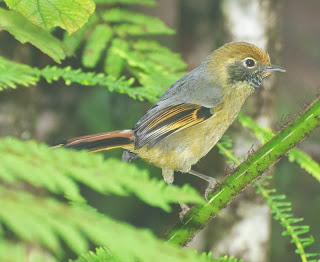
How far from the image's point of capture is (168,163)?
2.90 metres

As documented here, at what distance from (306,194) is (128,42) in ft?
14.1

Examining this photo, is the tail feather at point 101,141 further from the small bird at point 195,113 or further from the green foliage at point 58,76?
the green foliage at point 58,76

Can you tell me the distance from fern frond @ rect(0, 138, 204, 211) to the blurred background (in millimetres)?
1018

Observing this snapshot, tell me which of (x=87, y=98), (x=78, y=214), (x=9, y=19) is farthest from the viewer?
(x=87, y=98)

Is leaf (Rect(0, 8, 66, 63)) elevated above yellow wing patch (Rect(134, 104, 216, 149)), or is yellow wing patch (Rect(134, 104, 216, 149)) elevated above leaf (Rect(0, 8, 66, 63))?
yellow wing patch (Rect(134, 104, 216, 149))

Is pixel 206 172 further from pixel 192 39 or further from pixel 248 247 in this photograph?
pixel 192 39

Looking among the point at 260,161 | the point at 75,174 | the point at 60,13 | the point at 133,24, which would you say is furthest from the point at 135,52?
the point at 75,174

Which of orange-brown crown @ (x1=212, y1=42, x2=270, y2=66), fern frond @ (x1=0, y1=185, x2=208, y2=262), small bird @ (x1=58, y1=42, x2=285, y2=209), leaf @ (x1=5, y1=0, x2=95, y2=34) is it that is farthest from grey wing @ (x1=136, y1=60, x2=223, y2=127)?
fern frond @ (x1=0, y1=185, x2=208, y2=262)

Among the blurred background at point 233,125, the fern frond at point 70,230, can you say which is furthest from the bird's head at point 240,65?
the fern frond at point 70,230

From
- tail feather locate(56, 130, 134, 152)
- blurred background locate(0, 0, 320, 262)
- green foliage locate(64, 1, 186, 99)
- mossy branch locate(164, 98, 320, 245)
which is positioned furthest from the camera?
blurred background locate(0, 0, 320, 262)

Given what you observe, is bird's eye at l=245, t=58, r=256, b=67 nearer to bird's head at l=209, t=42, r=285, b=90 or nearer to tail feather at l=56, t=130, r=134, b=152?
bird's head at l=209, t=42, r=285, b=90

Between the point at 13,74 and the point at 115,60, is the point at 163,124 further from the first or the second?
the point at 13,74

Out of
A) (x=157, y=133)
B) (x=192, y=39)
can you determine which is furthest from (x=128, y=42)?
(x=192, y=39)

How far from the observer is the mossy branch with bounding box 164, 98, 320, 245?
1.63m
